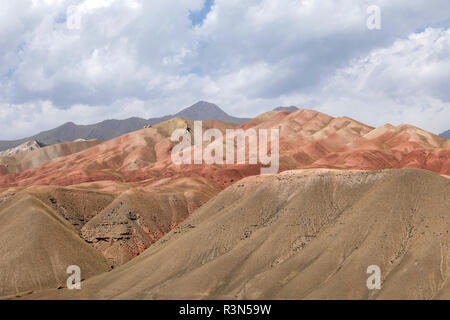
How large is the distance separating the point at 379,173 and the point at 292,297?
88.3ft

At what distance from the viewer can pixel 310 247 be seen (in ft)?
208

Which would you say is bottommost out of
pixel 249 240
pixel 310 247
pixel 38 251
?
pixel 38 251

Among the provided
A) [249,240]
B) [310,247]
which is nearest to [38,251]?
[249,240]

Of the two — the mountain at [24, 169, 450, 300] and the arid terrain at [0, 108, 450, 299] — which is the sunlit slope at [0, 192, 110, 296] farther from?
the mountain at [24, 169, 450, 300]

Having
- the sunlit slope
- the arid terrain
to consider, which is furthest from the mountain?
the sunlit slope

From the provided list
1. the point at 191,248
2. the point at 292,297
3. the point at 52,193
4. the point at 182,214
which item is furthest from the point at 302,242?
the point at 52,193

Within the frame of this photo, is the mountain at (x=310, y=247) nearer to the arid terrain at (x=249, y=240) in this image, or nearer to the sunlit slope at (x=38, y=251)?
the arid terrain at (x=249, y=240)

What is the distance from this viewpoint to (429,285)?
51531 millimetres

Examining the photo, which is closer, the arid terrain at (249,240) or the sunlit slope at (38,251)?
the arid terrain at (249,240)

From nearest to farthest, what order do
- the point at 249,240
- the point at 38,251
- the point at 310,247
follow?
1. the point at 310,247
2. the point at 249,240
3. the point at 38,251

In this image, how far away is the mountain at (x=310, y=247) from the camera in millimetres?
55250

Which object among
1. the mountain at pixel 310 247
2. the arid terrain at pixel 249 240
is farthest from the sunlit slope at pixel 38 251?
the mountain at pixel 310 247

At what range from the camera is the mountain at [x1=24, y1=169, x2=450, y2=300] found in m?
55.2

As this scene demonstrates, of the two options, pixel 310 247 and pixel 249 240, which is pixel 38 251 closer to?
pixel 249 240
